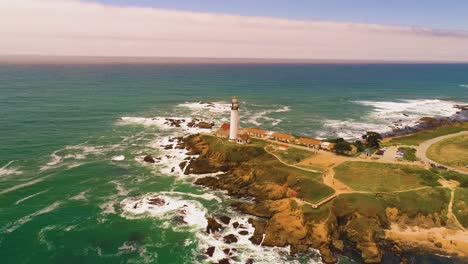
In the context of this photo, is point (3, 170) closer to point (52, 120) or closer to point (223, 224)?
point (52, 120)

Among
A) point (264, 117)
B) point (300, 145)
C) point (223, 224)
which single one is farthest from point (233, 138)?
point (264, 117)

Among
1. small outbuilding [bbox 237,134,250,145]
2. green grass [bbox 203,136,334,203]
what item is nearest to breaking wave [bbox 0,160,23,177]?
green grass [bbox 203,136,334,203]

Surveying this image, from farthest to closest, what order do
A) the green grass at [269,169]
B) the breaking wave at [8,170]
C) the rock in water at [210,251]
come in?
the breaking wave at [8,170]
the green grass at [269,169]
the rock in water at [210,251]

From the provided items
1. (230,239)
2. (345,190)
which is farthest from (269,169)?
(230,239)

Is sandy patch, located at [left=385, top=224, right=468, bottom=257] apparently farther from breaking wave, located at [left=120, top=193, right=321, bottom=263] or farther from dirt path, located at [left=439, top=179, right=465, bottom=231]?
breaking wave, located at [left=120, top=193, right=321, bottom=263]

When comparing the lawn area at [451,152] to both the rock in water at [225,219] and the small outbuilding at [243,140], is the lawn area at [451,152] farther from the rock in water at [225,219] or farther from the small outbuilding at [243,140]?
the rock in water at [225,219]

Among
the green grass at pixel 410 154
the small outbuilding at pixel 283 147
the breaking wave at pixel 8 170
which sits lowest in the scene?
the breaking wave at pixel 8 170

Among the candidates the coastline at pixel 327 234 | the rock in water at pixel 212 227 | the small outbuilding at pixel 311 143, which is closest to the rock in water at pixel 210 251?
the rock in water at pixel 212 227
